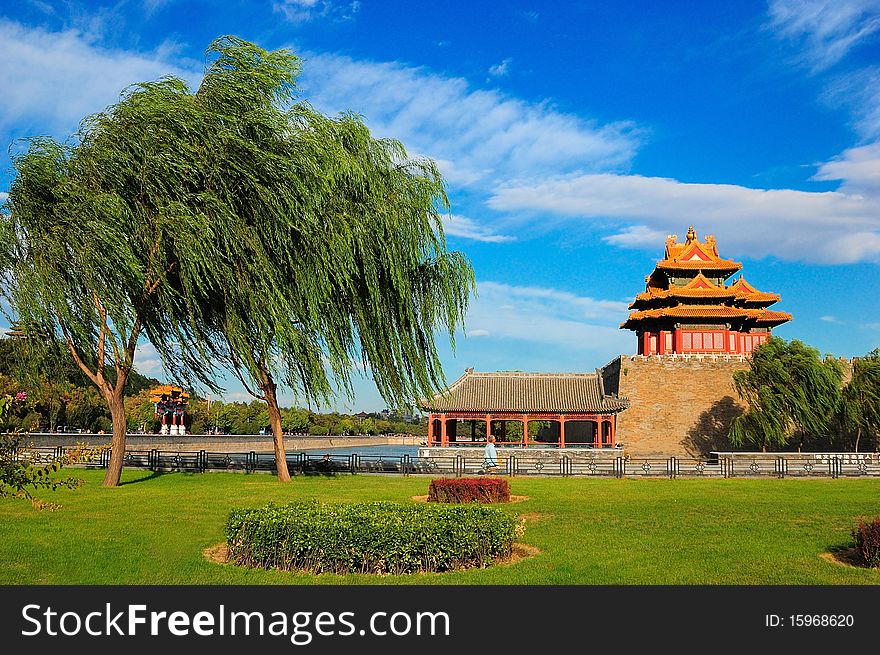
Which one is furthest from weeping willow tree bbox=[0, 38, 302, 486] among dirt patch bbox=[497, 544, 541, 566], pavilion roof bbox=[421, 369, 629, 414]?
pavilion roof bbox=[421, 369, 629, 414]

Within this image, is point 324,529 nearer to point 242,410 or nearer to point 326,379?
point 326,379

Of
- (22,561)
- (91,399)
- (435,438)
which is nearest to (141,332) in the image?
(22,561)

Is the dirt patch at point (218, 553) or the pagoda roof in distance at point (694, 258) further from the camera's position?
the pagoda roof in distance at point (694, 258)

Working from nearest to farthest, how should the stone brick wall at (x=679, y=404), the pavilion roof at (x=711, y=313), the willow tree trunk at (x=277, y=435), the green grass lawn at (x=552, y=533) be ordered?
the green grass lawn at (x=552, y=533) → the willow tree trunk at (x=277, y=435) → the stone brick wall at (x=679, y=404) → the pavilion roof at (x=711, y=313)

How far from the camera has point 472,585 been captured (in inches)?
267

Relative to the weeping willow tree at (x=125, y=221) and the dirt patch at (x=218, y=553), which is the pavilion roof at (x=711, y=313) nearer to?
the weeping willow tree at (x=125, y=221)

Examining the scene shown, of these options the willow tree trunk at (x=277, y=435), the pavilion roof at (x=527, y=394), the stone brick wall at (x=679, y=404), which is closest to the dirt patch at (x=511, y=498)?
the willow tree trunk at (x=277, y=435)

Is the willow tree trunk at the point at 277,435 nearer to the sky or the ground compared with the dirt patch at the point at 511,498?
nearer to the sky

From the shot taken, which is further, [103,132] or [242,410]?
[242,410]

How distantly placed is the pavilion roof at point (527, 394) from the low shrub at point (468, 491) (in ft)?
52.6

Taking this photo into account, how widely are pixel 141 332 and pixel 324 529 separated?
9.17 meters

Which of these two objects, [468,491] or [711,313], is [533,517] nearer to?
[468,491]

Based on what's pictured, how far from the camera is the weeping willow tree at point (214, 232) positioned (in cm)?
1278

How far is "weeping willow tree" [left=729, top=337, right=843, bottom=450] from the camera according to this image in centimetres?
2781
